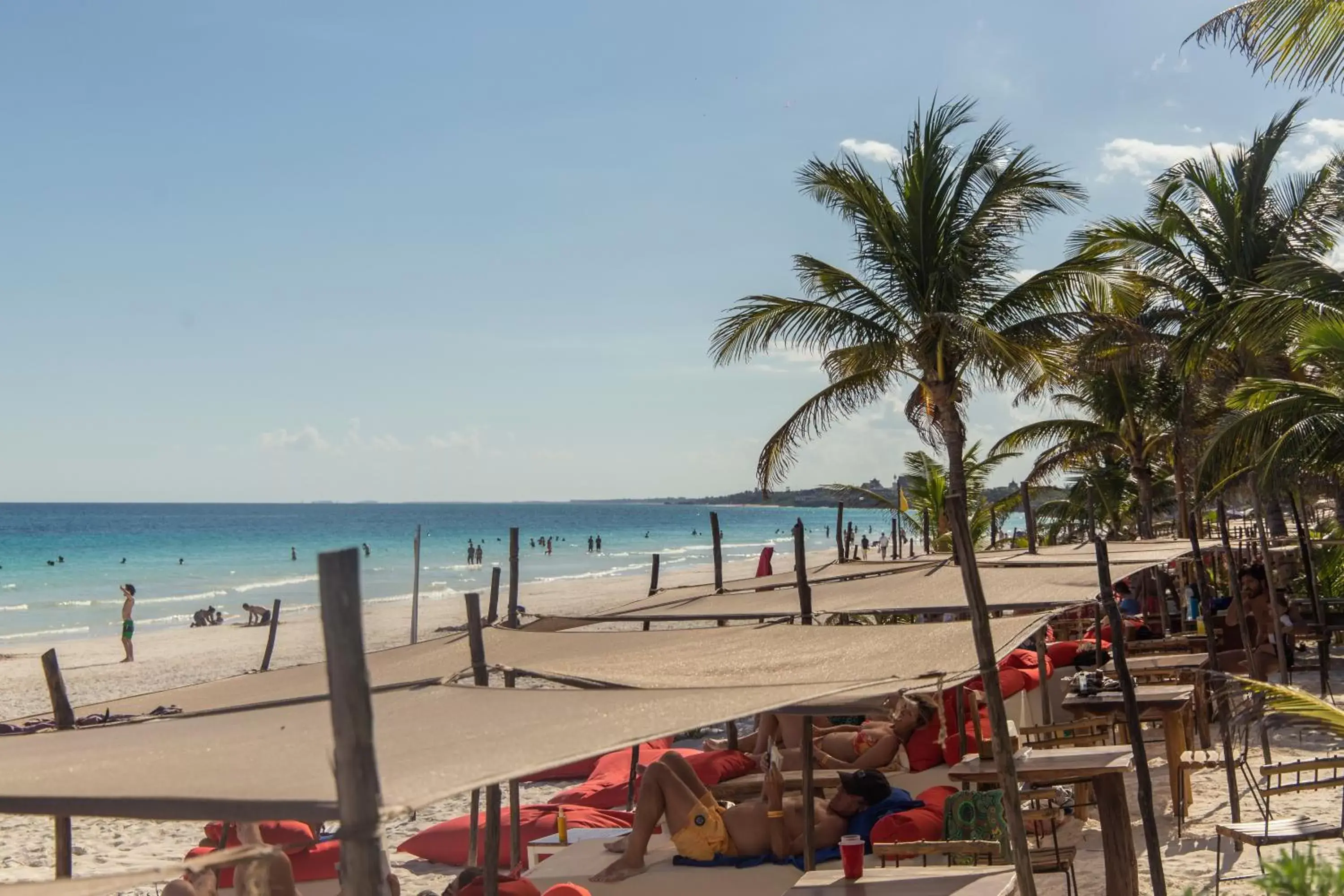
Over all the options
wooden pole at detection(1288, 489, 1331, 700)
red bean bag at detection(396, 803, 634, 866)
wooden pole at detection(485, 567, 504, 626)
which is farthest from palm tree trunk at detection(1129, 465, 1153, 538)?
red bean bag at detection(396, 803, 634, 866)

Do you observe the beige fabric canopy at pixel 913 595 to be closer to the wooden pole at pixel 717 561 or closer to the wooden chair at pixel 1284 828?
the wooden pole at pixel 717 561

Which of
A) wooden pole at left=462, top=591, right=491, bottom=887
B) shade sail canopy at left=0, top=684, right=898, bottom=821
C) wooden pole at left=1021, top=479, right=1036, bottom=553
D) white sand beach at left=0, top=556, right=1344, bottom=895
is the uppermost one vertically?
wooden pole at left=1021, top=479, right=1036, bottom=553

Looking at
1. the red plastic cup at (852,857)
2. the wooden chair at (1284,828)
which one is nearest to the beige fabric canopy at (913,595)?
the wooden chair at (1284,828)

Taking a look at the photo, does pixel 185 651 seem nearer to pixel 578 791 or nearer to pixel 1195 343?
pixel 578 791

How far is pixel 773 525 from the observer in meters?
116

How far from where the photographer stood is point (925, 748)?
708 centimetres

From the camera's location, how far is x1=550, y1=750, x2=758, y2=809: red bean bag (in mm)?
7125

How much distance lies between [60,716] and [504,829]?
3.37 meters

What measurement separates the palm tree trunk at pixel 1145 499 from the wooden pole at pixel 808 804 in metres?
15.0

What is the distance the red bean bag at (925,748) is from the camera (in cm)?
704

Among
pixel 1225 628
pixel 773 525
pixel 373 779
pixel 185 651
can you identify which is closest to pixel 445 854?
pixel 373 779

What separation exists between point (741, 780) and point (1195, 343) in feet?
30.2

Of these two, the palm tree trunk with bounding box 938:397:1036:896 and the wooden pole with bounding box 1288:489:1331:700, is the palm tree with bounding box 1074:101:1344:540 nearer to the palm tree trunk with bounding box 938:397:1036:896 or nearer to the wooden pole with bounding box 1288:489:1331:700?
the wooden pole with bounding box 1288:489:1331:700

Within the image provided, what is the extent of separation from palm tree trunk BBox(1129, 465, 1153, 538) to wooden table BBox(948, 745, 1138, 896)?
1439 centimetres
